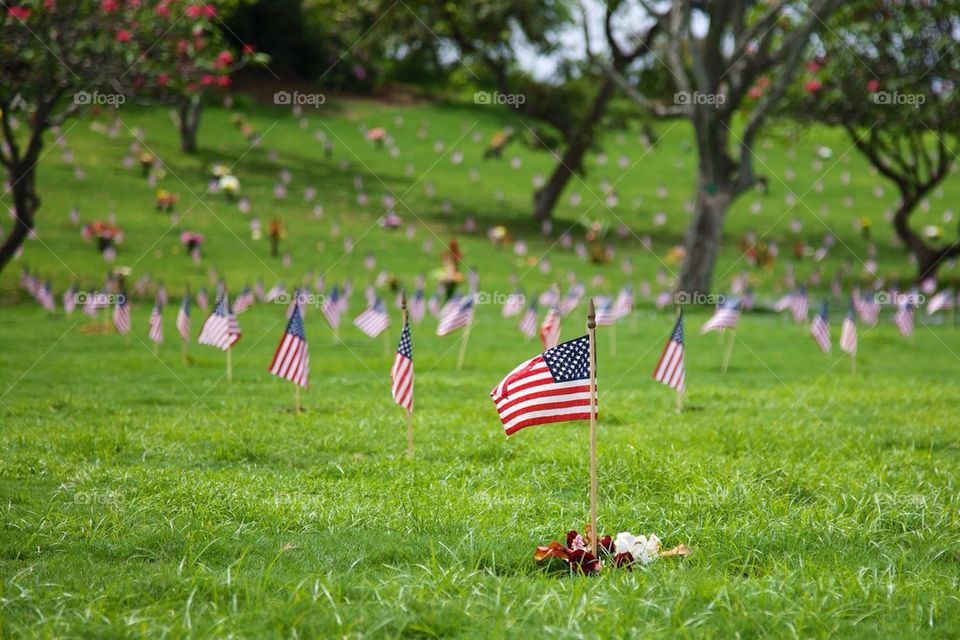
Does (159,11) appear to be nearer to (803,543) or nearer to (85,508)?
(85,508)

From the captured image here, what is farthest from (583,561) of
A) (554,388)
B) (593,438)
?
(554,388)

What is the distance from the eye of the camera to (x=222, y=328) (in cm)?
1178

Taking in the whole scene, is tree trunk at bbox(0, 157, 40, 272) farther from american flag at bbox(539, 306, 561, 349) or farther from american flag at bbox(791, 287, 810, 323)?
american flag at bbox(791, 287, 810, 323)

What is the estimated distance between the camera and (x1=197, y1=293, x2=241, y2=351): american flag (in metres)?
11.7

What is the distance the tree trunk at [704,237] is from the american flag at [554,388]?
1841cm

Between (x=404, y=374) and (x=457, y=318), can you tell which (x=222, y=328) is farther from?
(x=404, y=374)

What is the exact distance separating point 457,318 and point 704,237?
11773mm

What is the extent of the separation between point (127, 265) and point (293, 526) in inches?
838

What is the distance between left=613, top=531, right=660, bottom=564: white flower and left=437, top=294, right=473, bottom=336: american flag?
7774 millimetres

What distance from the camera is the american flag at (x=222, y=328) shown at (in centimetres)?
1174

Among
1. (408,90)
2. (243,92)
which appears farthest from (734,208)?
(243,92)

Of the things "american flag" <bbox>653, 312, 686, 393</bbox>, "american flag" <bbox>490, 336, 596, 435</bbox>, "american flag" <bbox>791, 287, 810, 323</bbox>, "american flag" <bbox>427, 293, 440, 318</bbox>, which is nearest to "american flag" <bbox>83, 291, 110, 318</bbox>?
"american flag" <bbox>427, 293, 440, 318</bbox>

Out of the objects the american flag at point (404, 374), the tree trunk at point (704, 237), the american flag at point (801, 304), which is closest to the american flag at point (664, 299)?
the tree trunk at point (704, 237)

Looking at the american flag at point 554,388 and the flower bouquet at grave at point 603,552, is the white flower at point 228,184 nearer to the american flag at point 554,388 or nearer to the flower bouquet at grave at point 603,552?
the american flag at point 554,388
